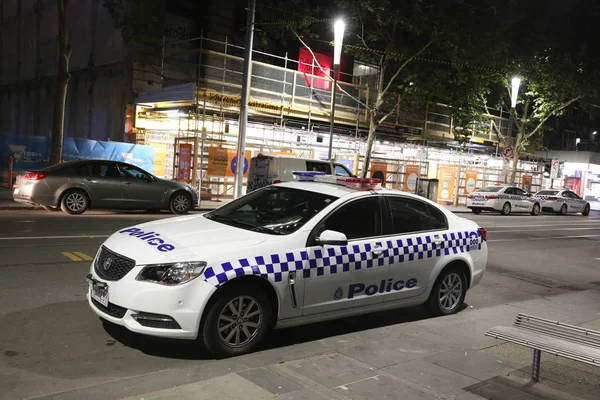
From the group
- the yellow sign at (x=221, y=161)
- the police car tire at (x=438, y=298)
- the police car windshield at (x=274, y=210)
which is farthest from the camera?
the yellow sign at (x=221, y=161)

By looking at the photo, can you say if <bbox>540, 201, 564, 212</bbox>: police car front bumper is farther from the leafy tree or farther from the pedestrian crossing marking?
the pedestrian crossing marking

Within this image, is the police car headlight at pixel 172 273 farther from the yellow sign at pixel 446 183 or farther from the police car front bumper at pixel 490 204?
the yellow sign at pixel 446 183

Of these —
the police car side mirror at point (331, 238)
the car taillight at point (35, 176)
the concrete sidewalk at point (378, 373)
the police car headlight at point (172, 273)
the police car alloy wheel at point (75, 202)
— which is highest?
the police car side mirror at point (331, 238)

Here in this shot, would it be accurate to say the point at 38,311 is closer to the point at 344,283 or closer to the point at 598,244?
the point at 344,283

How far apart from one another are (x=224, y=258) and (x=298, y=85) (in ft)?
70.9

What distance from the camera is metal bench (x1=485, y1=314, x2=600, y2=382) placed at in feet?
13.6

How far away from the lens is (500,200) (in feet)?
88.6

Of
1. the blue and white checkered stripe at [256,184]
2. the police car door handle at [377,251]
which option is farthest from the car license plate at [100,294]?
the blue and white checkered stripe at [256,184]

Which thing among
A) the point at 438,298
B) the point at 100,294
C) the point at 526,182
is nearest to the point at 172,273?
the point at 100,294

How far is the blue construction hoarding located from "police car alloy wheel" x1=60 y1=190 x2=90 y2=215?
666 centimetres

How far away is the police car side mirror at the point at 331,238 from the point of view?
5203 mm

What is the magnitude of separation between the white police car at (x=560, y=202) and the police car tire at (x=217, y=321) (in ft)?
94.0

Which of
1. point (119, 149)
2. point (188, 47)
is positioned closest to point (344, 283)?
point (119, 149)

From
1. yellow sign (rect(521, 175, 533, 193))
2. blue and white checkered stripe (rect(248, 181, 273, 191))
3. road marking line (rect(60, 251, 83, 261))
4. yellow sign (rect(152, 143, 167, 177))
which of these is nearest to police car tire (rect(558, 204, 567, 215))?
yellow sign (rect(521, 175, 533, 193))
